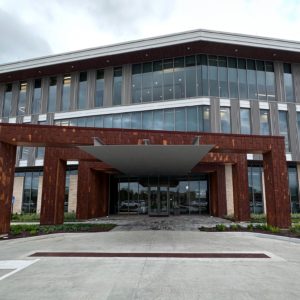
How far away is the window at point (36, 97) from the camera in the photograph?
27750 mm

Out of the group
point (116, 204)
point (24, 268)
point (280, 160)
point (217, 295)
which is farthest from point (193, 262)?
point (116, 204)

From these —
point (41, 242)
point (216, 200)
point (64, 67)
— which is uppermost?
point (64, 67)

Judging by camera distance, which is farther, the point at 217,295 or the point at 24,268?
the point at 24,268

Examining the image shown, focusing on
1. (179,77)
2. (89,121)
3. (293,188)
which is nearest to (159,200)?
(89,121)

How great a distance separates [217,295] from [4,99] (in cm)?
3149

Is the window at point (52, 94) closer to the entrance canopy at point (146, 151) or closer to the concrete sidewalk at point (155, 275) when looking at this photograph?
the entrance canopy at point (146, 151)

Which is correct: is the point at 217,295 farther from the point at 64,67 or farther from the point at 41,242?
the point at 64,67

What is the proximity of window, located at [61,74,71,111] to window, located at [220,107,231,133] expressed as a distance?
1599cm

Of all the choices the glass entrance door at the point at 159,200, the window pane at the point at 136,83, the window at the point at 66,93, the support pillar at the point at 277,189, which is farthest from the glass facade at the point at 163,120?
the support pillar at the point at 277,189

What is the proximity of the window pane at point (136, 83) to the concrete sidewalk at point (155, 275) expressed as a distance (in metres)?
17.2

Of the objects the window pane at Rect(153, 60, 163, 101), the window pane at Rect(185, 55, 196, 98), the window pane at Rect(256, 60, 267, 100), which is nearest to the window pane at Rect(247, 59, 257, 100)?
the window pane at Rect(256, 60, 267, 100)

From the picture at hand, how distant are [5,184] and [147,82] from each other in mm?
16861

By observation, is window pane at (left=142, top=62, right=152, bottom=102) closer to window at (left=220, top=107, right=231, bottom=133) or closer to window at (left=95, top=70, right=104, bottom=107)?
window at (left=95, top=70, right=104, bottom=107)

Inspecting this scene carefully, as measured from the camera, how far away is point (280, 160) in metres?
13.5
